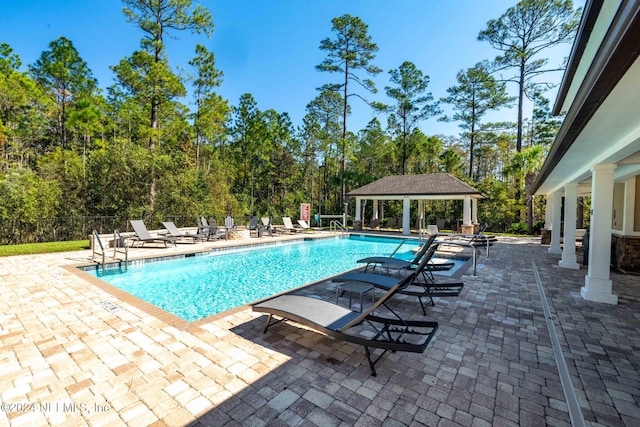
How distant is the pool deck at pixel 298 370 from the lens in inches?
91.4

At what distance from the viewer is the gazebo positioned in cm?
1775

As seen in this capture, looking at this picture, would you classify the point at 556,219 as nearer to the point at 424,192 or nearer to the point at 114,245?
the point at 424,192

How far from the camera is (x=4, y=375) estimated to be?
9.10 ft

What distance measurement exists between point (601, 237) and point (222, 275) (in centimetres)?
929

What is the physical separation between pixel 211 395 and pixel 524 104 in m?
29.7

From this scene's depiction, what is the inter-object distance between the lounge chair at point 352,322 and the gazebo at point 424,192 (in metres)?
15.9

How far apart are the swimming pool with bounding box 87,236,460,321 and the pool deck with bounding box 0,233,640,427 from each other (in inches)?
66.5

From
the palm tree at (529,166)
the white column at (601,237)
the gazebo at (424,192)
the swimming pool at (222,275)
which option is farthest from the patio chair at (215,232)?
the palm tree at (529,166)

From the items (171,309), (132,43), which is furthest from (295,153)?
(171,309)

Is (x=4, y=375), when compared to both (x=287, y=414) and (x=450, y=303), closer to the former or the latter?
(x=287, y=414)

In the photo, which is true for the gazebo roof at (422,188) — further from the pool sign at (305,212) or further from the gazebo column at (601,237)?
the gazebo column at (601,237)

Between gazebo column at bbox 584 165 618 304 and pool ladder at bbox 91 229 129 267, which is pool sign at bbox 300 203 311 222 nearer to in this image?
pool ladder at bbox 91 229 129 267

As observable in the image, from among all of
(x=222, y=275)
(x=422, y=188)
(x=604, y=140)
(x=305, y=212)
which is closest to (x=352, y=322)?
(x=604, y=140)

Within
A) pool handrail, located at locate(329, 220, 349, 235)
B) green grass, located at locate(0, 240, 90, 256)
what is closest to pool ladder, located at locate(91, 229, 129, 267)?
green grass, located at locate(0, 240, 90, 256)
